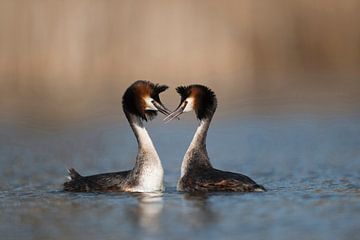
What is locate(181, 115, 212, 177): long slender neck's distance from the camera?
12523mm

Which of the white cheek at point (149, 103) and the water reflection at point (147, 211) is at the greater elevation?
the white cheek at point (149, 103)

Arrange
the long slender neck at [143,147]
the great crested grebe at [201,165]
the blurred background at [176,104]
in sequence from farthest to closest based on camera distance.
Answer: the long slender neck at [143,147]
the great crested grebe at [201,165]
the blurred background at [176,104]

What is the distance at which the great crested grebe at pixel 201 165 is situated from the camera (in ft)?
38.3

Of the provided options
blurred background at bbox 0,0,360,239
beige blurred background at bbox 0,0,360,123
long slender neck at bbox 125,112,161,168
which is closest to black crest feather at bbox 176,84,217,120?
long slender neck at bbox 125,112,161,168

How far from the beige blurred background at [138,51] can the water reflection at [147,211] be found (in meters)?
11.3

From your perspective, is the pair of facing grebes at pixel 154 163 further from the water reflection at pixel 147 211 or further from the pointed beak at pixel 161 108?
the water reflection at pixel 147 211

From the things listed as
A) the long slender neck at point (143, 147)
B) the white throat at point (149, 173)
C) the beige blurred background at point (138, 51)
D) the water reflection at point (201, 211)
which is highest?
the beige blurred background at point (138, 51)

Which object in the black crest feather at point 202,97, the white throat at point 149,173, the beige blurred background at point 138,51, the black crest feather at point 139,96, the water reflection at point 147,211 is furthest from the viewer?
the beige blurred background at point 138,51

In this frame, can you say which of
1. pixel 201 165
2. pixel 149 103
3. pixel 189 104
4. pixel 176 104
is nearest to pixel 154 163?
pixel 201 165

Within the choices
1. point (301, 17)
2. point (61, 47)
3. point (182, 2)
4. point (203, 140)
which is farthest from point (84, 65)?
point (203, 140)

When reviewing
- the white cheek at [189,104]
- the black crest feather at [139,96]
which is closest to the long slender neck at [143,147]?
the black crest feather at [139,96]

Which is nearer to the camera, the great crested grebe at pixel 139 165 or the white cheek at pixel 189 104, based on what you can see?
the great crested grebe at pixel 139 165

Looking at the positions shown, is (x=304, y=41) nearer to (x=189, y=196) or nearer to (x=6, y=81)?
(x=6, y=81)

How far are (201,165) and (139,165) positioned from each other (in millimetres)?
709
